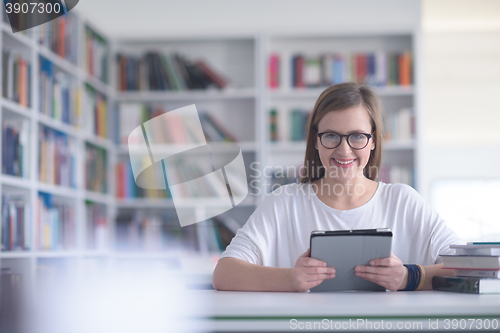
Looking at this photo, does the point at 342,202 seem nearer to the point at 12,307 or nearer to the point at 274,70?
the point at 12,307

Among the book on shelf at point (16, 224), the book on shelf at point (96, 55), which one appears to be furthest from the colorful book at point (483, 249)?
the book on shelf at point (96, 55)

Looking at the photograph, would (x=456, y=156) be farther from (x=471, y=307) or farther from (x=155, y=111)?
(x=471, y=307)

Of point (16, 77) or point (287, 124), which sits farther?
point (287, 124)

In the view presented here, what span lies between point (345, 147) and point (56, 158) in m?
2.05

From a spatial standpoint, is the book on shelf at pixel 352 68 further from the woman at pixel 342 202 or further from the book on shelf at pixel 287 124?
the woman at pixel 342 202

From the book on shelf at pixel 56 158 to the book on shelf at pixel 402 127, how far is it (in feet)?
6.44

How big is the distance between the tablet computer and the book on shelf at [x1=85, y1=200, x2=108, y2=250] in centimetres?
251

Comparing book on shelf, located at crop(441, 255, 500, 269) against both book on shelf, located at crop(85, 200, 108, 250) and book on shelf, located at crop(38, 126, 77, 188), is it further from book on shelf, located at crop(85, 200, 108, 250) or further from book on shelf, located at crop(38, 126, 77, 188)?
book on shelf, located at crop(85, 200, 108, 250)

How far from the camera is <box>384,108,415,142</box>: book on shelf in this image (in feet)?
11.3

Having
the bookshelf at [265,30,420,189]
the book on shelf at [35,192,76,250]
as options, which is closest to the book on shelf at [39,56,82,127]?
the book on shelf at [35,192,76,250]

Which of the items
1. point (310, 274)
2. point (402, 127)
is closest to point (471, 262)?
point (310, 274)

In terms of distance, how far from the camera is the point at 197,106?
3.73 m

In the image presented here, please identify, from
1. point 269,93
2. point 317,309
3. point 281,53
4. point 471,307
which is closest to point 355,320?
point 317,309

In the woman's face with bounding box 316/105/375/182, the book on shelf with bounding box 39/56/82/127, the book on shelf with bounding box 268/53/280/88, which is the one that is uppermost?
the book on shelf with bounding box 268/53/280/88
